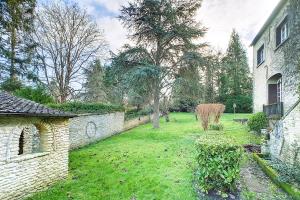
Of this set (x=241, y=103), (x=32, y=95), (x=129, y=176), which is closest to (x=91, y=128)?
(x=32, y=95)

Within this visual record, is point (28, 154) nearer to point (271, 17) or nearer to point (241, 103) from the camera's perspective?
point (271, 17)

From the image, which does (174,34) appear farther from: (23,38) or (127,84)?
(23,38)

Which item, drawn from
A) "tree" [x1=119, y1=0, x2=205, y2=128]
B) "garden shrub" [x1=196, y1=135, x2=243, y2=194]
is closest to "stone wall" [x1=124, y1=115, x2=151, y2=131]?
"tree" [x1=119, y1=0, x2=205, y2=128]

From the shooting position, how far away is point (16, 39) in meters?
16.6

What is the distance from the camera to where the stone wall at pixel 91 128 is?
12.7m

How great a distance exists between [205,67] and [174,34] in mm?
3886

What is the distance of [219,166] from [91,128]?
1079 centimetres

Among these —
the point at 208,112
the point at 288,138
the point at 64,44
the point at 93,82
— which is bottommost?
the point at 288,138

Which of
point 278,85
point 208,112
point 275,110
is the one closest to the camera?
point 275,110

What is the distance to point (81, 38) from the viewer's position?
22.3 metres

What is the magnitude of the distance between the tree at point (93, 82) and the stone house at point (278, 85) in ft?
50.3

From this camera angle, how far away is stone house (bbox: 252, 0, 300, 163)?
7.10m

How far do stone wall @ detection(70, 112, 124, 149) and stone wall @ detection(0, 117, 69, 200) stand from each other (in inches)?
207

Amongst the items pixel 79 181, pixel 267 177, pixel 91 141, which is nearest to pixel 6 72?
pixel 91 141
